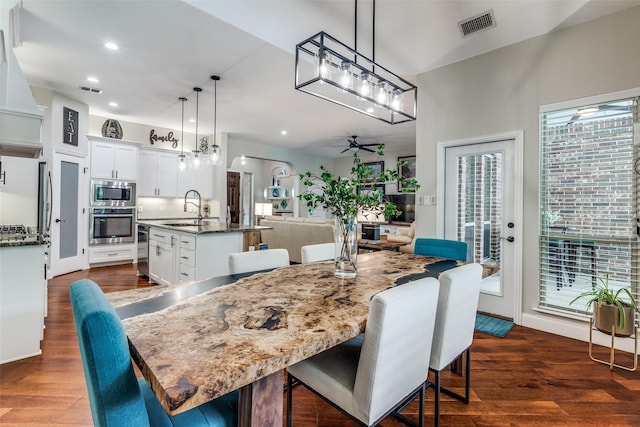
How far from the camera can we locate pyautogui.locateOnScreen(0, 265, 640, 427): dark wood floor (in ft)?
5.49

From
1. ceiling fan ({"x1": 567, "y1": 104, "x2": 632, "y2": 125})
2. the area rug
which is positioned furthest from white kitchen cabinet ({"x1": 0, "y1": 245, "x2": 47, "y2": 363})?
ceiling fan ({"x1": 567, "y1": 104, "x2": 632, "y2": 125})

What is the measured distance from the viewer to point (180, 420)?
94 cm

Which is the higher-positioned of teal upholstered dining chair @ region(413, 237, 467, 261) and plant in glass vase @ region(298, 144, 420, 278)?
plant in glass vase @ region(298, 144, 420, 278)

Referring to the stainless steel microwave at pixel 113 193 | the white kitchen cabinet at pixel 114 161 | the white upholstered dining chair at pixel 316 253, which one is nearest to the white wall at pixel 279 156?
the white kitchen cabinet at pixel 114 161

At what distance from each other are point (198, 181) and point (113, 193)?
5.50ft

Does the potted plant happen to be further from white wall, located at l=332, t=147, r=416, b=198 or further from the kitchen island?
white wall, located at l=332, t=147, r=416, b=198

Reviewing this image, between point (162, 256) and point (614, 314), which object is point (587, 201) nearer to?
point (614, 314)

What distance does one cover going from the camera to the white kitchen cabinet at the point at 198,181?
6.57m

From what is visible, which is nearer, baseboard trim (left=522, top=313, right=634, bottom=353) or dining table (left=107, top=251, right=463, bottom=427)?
dining table (left=107, top=251, right=463, bottom=427)

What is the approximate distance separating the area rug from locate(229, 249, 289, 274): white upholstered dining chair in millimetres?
2190

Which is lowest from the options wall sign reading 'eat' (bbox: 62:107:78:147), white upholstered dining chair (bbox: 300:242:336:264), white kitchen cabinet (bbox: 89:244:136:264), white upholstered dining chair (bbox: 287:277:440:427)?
white kitchen cabinet (bbox: 89:244:136:264)

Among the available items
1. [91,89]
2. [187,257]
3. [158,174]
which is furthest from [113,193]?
[187,257]

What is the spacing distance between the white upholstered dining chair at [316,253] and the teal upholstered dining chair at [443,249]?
0.86 metres

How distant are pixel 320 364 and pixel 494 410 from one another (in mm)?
1216
